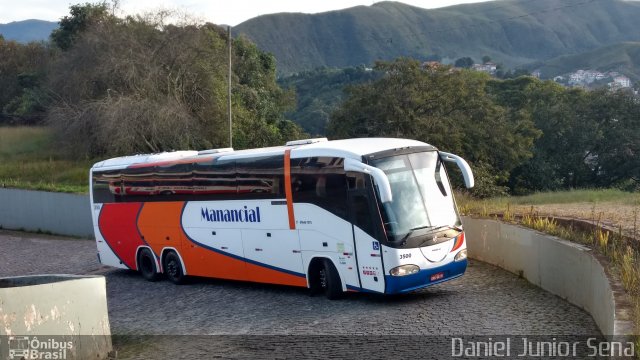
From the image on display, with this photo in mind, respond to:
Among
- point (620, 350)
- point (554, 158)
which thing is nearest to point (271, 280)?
point (620, 350)

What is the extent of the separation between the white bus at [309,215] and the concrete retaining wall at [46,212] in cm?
1455

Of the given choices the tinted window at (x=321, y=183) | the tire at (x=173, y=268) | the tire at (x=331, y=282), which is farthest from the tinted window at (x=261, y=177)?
→ the tire at (x=173, y=268)

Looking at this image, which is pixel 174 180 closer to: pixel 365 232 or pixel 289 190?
pixel 289 190

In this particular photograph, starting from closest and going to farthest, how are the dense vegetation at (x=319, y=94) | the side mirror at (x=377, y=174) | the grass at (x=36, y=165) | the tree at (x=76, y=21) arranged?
the side mirror at (x=377, y=174)
the grass at (x=36, y=165)
the tree at (x=76, y=21)
the dense vegetation at (x=319, y=94)

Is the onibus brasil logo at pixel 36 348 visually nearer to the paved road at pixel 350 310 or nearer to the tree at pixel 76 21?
the paved road at pixel 350 310

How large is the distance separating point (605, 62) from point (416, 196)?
15036cm

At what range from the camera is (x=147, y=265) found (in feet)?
66.6

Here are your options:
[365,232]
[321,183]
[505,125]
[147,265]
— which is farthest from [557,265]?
[505,125]

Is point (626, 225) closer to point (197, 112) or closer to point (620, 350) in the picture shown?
point (620, 350)

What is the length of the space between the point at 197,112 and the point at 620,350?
126ft

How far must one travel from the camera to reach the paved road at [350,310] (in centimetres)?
1166

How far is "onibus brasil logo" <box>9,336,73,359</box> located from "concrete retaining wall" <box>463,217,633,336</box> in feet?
23.0

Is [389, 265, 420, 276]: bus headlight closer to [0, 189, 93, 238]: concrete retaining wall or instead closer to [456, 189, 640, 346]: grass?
[456, 189, 640, 346]: grass

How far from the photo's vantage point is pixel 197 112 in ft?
145
